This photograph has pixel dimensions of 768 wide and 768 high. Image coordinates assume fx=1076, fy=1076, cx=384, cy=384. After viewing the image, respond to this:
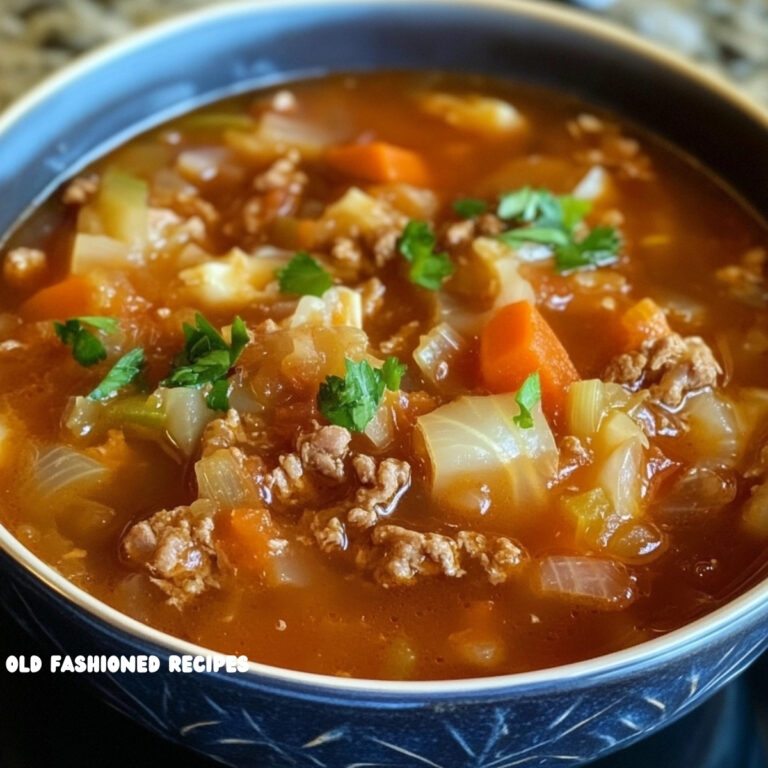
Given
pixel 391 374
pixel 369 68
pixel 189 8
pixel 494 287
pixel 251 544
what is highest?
pixel 189 8

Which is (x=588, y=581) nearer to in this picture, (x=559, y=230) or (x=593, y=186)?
(x=559, y=230)

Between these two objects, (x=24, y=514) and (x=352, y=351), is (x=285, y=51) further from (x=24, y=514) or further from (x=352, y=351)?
(x=24, y=514)

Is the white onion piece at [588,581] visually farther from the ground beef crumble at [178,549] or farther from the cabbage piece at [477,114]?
the cabbage piece at [477,114]

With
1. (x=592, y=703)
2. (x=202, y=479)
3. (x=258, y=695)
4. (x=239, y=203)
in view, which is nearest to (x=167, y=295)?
(x=239, y=203)

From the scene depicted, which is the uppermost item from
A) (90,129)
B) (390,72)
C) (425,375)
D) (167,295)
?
(390,72)

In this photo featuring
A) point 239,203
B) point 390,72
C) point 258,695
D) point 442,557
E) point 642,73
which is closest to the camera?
point 258,695

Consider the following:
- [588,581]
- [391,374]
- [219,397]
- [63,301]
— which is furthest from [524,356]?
[63,301]
